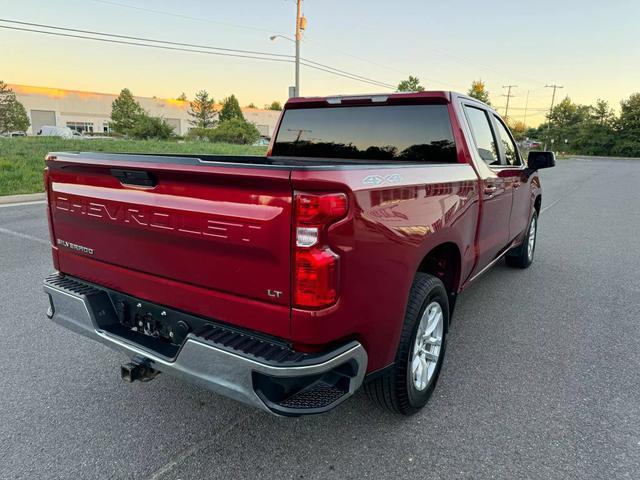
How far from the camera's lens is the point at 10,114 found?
221 ft

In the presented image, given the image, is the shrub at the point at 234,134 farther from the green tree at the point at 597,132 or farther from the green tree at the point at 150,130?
the green tree at the point at 597,132

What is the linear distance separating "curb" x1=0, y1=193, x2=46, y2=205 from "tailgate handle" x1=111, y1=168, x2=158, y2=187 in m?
10.0

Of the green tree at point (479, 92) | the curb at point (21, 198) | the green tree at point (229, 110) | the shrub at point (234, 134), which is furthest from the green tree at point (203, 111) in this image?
the curb at point (21, 198)

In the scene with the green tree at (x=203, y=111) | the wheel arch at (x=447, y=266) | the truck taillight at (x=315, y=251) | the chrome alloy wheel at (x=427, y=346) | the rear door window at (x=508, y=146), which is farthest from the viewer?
the green tree at (x=203, y=111)

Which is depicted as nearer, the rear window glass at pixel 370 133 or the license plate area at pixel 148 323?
the license plate area at pixel 148 323

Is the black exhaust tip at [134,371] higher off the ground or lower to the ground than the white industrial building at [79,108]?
lower

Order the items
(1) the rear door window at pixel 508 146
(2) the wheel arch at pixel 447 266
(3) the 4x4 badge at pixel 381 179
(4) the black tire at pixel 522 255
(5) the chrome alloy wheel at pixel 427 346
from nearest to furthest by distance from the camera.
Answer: (3) the 4x4 badge at pixel 381 179
(5) the chrome alloy wheel at pixel 427 346
(2) the wheel arch at pixel 447 266
(1) the rear door window at pixel 508 146
(4) the black tire at pixel 522 255

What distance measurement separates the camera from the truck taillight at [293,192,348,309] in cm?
182

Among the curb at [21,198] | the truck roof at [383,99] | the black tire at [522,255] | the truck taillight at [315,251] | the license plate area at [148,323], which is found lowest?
the curb at [21,198]

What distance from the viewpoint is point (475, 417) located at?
9.12 feet

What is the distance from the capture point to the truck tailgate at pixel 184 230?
1901 mm

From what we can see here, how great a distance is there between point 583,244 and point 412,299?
6492mm

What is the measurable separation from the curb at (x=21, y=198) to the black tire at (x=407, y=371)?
1084cm

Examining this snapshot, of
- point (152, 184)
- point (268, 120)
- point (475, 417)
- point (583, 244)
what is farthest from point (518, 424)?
point (268, 120)
